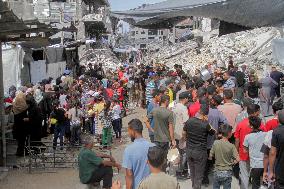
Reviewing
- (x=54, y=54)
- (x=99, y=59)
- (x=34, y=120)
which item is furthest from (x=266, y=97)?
(x=99, y=59)

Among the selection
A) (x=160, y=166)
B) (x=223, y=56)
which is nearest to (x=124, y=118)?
(x=160, y=166)

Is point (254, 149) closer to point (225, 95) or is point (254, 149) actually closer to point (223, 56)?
point (225, 95)

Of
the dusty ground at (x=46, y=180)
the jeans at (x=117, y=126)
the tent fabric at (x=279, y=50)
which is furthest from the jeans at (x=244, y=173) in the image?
the jeans at (x=117, y=126)

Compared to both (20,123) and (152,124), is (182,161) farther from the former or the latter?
(20,123)

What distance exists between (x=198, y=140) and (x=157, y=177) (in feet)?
12.9

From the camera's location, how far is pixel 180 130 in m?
10.2

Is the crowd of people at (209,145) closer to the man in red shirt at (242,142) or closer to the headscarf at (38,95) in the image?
the man in red shirt at (242,142)

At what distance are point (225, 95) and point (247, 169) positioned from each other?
1836mm

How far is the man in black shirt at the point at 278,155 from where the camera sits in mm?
6445

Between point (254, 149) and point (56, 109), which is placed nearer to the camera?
point (254, 149)

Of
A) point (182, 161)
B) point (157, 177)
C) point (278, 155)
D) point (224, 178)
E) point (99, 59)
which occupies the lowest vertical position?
point (99, 59)

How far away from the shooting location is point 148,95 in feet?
56.3

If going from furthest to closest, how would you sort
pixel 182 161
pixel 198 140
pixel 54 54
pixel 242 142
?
pixel 54 54
pixel 182 161
pixel 198 140
pixel 242 142

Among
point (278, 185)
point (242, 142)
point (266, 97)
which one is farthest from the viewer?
point (266, 97)
